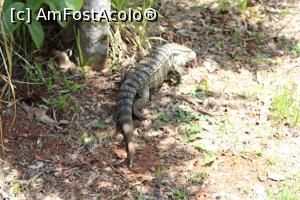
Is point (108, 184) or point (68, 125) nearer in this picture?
point (108, 184)

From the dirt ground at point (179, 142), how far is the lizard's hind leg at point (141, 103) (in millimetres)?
75

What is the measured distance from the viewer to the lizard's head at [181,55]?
233 inches

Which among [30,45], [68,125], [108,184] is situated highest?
[30,45]

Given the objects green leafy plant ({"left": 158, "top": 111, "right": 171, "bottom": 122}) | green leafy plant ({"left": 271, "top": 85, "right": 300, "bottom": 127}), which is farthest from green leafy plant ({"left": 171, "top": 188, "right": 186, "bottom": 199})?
green leafy plant ({"left": 271, "top": 85, "right": 300, "bottom": 127})

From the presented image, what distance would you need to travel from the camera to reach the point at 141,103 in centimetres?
538

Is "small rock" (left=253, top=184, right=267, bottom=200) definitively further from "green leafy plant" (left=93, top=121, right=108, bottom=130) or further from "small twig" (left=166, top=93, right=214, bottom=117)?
"green leafy plant" (left=93, top=121, right=108, bottom=130)

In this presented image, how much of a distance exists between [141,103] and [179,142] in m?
0.62

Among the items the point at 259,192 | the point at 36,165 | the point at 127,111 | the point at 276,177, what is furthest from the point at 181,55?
the point at 36,165

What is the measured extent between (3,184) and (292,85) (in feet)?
10.2

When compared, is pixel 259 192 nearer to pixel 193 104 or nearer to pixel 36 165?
pixel 193 104

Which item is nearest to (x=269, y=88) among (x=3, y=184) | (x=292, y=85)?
(x=292, y=85)

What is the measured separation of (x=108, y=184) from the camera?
14.7 ft

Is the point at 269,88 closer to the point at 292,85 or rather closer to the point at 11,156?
the point at 292,85

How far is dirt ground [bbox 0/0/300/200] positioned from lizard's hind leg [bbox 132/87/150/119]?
0.08 m
